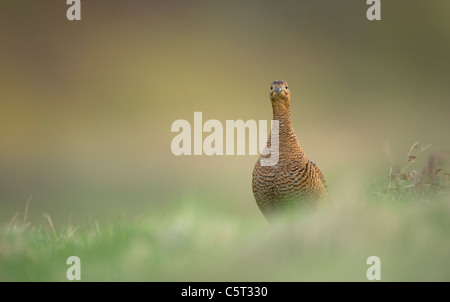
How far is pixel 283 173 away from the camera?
152 inches

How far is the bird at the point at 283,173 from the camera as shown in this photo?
3865 mm

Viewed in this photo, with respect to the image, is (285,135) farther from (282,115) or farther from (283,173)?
(283,173)

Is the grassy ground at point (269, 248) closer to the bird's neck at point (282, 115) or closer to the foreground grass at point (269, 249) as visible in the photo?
the foreground grass at point (269, 249)

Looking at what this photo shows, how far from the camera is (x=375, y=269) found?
2637mm

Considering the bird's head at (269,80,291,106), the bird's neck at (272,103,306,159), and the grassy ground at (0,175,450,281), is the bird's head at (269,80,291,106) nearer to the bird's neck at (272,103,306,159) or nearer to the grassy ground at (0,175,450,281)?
the bird's neck at (272,103,306,159)

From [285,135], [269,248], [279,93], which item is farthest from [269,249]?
[279,93]

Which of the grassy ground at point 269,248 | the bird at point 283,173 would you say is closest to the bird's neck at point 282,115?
the bird at point 283,173

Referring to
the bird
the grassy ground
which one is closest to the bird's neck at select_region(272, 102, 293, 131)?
the bird

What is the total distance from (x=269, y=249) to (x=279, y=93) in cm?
145

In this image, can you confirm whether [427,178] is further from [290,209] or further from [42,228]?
[42,228]

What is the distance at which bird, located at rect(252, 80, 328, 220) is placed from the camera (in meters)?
3.87

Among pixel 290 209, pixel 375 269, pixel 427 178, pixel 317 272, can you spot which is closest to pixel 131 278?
pixel 317 272
